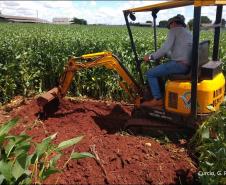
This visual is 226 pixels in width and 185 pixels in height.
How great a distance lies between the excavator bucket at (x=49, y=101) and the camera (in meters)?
7.21

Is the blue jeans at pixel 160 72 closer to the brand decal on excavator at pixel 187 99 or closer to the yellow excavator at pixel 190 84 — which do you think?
the yellow excavator at pixel 190 84

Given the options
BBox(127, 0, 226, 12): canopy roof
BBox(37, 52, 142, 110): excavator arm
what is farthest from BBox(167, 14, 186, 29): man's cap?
BBox(37, 52, 142, 110): excavator arm

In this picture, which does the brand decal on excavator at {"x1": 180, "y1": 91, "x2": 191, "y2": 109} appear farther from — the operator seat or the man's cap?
the man's cap

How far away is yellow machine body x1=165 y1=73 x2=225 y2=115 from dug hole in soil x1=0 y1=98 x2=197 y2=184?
0.63 metres

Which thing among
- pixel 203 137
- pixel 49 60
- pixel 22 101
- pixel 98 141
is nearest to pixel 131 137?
pixel 98 141

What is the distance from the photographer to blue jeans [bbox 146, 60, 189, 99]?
5910 mm

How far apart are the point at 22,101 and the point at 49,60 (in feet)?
5.51

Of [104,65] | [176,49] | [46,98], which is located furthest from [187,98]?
[46,98]

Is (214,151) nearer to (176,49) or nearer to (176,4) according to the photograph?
(176,49)

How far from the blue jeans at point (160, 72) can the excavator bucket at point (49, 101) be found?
7.00ft

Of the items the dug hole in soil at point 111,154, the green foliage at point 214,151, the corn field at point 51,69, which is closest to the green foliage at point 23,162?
the dug hole in soil at point 111,154

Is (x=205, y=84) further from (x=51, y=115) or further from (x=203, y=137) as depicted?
(x=51, y=115)

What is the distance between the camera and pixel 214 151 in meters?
4.40

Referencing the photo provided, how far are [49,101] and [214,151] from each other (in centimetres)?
390
